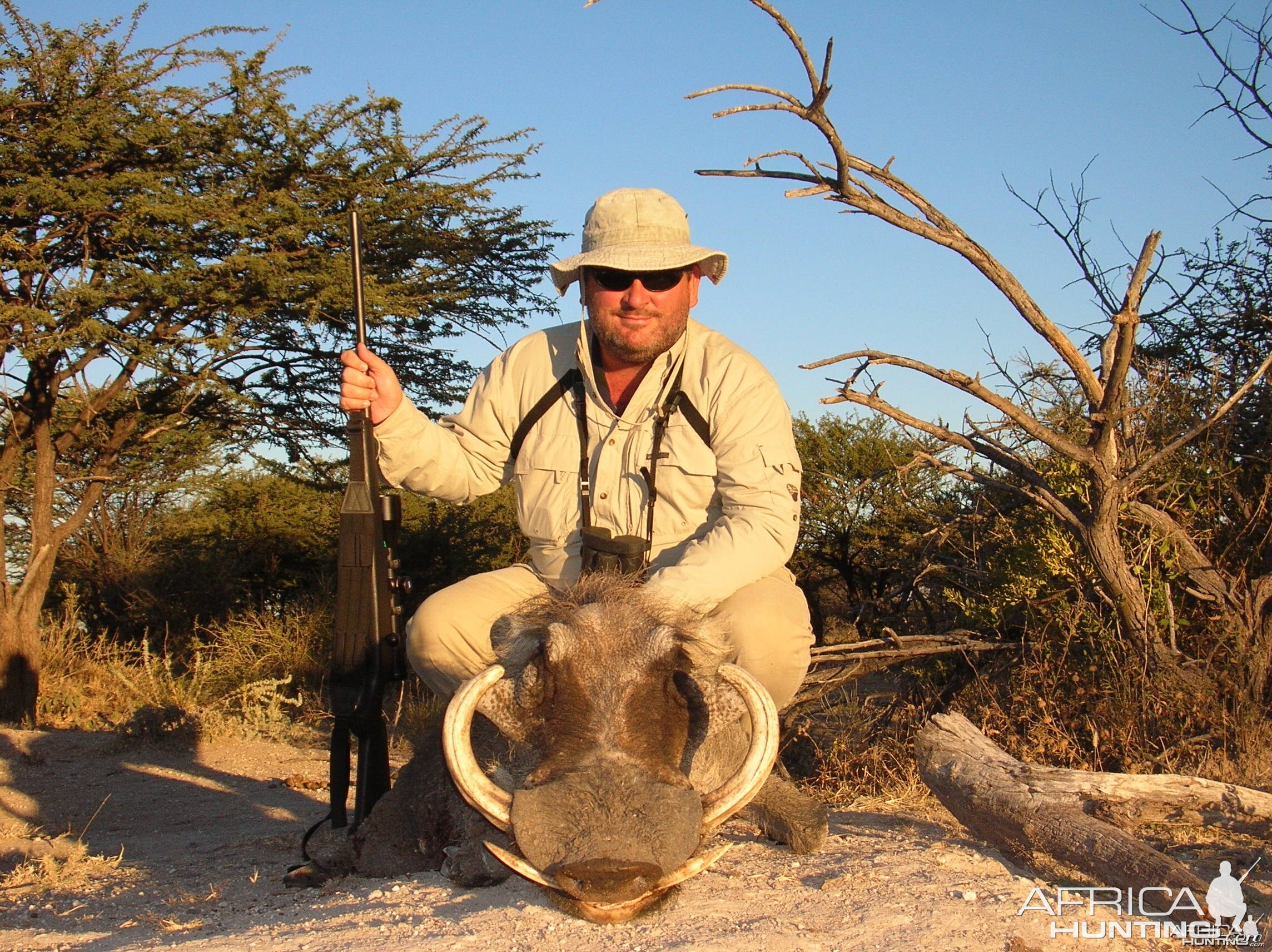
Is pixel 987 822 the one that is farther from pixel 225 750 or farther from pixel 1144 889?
pixel 225 750

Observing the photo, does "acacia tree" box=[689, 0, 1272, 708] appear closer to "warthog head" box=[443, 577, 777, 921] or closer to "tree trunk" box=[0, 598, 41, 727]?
"warthog head" box=[443, 577, 777, 921]

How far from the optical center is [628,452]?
3791 mm

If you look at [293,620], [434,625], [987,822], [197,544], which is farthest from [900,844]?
[197,544]

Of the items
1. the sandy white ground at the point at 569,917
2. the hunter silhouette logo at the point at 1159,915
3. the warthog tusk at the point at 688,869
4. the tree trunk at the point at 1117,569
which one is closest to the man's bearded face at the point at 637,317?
the sandy white ground at the point at 569,917

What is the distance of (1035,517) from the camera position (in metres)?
5.79

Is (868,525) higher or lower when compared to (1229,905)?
higher

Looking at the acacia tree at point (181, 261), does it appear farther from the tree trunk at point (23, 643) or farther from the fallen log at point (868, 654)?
the fallen log at point (868, 654)

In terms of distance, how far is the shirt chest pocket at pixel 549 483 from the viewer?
383 cm

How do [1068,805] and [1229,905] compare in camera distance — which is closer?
[1229,905]

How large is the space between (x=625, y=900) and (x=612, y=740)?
36 centimetres

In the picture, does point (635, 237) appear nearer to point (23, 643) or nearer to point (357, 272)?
point (357, 272)

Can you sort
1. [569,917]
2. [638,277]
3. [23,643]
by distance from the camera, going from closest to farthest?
[569,917] < [638,277] < [23,643]

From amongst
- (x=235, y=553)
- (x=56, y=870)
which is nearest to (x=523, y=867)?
(x=56, y=870)

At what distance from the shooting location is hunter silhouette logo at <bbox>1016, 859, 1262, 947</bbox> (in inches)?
103
